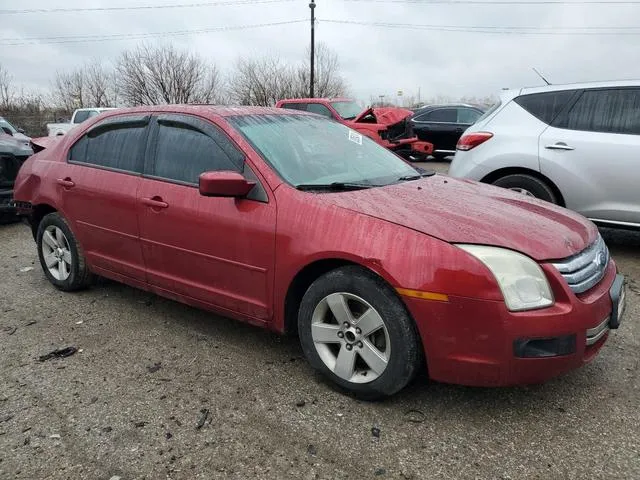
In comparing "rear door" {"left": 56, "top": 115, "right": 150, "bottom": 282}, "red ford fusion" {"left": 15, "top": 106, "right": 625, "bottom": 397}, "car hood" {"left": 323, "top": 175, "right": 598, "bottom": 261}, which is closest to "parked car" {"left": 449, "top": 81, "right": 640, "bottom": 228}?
"red ford fusion" {"left": 15, "top": 106, "right": 625, "bottom": 397}

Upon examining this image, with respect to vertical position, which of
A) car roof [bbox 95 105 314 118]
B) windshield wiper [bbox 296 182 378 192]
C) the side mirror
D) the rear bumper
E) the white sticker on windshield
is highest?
car roof [bbox 95 105 314 118]

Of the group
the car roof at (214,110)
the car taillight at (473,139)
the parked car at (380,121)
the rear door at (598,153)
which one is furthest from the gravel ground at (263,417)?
the parked car at (380,121)

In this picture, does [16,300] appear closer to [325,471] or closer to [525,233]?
[325,471]

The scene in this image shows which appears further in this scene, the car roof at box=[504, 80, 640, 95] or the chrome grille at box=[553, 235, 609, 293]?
the car roof at box=[504, 80, 640, 95]

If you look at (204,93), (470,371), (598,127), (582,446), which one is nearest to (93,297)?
(470,371)

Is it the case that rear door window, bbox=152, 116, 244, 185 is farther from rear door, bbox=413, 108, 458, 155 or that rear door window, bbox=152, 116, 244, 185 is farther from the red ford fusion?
rear door, bbox=413, 108, 458, 155

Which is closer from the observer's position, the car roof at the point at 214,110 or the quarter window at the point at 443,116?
the car roof at the point at 214,110

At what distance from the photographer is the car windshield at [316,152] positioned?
10.1 ft

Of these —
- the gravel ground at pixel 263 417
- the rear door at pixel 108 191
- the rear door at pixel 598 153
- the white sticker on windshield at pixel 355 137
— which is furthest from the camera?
the rear door at pixel 598 153

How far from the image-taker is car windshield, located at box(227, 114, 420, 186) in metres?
3.09

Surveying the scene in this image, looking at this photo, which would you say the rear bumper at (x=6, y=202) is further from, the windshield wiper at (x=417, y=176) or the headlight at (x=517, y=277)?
the headlight at (x=517, y=277)

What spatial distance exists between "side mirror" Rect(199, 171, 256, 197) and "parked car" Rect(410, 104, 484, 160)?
1184cm

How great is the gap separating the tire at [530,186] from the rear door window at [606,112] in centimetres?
58

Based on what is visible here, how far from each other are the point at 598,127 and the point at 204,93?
107 ft
